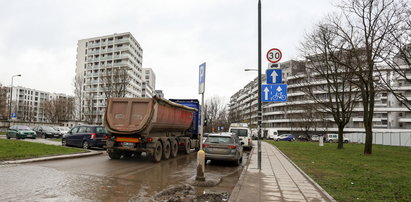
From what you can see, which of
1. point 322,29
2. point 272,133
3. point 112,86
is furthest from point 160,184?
point 272,133

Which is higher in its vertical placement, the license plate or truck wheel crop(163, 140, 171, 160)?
the license plate

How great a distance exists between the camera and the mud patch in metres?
6.22

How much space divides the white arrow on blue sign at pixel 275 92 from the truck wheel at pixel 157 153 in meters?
5.19

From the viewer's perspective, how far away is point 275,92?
12086 millimetres

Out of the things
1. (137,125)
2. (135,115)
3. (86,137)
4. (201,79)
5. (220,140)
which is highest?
(201,79)

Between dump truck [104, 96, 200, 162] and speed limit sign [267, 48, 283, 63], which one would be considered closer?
speed limit sign [267, 48, 283, 63]

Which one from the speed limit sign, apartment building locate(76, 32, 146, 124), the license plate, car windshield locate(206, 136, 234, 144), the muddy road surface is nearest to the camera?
the muddy road surface

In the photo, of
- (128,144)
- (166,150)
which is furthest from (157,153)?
(128,144)

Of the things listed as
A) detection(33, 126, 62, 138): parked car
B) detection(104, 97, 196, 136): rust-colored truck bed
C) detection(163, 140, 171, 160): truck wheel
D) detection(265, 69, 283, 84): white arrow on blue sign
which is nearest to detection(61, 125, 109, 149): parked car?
detection(163, 140, 171, 160): truck wheel

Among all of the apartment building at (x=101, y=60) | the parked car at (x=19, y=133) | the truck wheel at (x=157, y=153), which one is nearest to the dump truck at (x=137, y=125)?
the truck wheel at (x=157, y=153)

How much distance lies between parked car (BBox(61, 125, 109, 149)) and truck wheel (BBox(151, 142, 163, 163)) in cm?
610

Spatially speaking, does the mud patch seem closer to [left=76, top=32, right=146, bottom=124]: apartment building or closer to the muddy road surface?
the muddy road surface

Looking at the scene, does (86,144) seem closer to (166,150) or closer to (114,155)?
(114,155)

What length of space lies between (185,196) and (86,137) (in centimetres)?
1316
